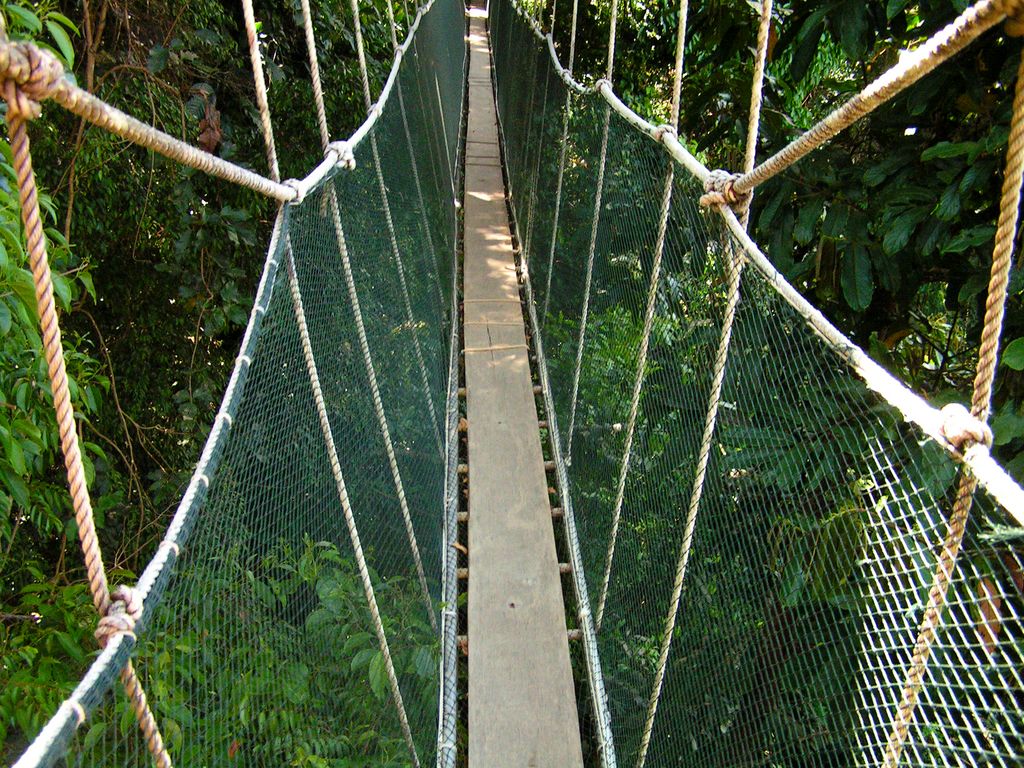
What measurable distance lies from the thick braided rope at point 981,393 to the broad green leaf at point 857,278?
0.89 meters

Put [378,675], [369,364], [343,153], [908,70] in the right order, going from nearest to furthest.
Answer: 1. [908,70]
2. [378,675]
3. [343,153]
4. [369,364]

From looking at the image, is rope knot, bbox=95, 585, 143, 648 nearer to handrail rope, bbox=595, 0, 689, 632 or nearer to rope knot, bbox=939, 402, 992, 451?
rope knot, bbox=939, 402, 992, 451

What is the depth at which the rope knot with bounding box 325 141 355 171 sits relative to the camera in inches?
74.7

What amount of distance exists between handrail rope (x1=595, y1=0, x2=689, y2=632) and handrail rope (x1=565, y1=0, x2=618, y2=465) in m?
0.46

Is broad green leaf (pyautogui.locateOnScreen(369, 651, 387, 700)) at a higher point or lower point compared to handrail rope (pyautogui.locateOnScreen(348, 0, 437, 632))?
lower

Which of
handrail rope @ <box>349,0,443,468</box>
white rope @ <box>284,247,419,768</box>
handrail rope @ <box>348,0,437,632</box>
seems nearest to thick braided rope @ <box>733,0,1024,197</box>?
white rope @ <box>284,247,419,768</box>

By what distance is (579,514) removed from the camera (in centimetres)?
288

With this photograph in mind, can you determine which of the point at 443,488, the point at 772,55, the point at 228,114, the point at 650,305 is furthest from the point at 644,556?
the point at 228,114

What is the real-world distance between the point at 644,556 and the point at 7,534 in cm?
144

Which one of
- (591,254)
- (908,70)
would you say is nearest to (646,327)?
(591,254)

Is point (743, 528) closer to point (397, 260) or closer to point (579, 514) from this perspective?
point (579, 514)

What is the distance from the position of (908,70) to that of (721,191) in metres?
0.56

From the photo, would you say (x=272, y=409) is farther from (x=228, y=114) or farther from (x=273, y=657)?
(x=228, y=114)

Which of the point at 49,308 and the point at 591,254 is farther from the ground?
the point at 49,308
